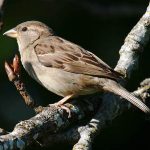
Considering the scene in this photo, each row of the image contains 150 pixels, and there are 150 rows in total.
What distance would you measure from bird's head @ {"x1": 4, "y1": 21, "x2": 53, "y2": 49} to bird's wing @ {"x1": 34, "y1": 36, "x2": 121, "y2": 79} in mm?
219

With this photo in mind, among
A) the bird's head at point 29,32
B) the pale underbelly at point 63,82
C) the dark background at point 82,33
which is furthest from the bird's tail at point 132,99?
the bird's head at point 29,32

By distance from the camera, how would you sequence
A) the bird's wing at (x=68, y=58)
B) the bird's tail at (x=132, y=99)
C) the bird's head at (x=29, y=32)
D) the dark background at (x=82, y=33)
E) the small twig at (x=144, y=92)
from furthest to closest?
the bird's head at (x=29, y=32) → the dark background at (x=82, y=33) → the bird's wing at (x=68, y=58) → the small twig at (x=144, y=92) → the bird's tail at (x=132, y=99)

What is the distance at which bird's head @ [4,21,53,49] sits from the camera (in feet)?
20.7

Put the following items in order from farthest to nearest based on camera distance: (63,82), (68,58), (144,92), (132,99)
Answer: (68,58) → (63,82) → (144,92) → (132,99)

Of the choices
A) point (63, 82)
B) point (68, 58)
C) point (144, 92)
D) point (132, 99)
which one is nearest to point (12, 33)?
point (68, 58)

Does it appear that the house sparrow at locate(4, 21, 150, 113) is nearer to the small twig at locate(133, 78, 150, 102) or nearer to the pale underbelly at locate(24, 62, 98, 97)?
the pale underbelly at locate(24, 62, 98, 97)

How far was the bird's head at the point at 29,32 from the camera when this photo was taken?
6316 mm

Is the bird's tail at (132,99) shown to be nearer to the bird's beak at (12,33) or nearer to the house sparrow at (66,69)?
the house sparrow at (66,69)

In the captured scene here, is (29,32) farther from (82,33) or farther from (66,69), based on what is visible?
(66,69)

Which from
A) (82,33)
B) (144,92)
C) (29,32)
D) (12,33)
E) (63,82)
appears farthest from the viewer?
(82,33)

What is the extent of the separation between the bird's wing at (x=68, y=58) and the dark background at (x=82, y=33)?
1.37ft

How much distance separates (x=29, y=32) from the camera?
640cm

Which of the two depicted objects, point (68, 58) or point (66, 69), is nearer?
point (66, 69)

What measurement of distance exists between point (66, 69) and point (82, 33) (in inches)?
40.2
